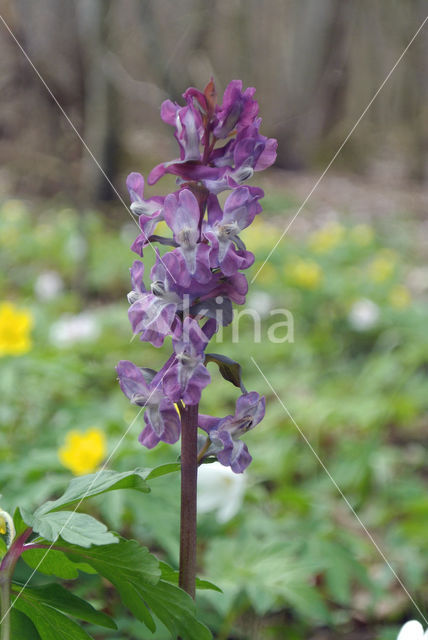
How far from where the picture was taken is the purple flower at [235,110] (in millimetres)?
846

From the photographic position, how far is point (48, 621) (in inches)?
32.3

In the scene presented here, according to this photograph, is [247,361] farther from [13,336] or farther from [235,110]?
[235,110]

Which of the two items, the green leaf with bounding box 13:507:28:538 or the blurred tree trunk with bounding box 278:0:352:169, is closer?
the green leaf with bounding box 13:507:28:538

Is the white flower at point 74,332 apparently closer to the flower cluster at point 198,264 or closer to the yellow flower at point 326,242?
the flower cluster at point 198,264

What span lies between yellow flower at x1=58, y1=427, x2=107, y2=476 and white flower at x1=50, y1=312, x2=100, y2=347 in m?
1.28

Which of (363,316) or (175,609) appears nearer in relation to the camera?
(175,609)

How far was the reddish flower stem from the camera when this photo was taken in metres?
0.84

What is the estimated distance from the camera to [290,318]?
4.27m

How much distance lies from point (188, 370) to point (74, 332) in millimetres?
2504

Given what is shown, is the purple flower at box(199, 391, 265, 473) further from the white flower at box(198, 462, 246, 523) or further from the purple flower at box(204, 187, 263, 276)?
the white flower at box(198, 462, 246, 523)

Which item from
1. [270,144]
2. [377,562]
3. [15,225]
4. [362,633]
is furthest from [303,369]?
[15,225]

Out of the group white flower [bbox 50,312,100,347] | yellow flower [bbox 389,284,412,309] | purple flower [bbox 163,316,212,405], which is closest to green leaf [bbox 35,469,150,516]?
purple flower [bbox 163,316,212,405]

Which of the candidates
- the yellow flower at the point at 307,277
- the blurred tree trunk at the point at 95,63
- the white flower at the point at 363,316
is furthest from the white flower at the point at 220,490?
the blurred tree trunk at the point at 95,63

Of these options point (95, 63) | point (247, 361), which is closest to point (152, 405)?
point (247, 361)
